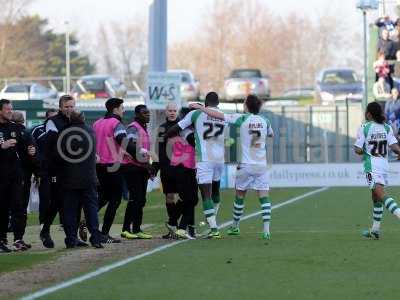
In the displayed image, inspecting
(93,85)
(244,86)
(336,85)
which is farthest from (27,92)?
(336,85)

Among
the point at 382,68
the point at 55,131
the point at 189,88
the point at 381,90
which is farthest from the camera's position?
the point at 189,88

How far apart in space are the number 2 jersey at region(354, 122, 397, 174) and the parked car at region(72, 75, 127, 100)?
39.9 metres

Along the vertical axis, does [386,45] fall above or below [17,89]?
above

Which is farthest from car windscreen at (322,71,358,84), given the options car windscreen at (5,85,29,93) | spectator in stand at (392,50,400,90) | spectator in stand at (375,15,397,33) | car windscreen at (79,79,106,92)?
spectator in stand at (375,15,397,33)

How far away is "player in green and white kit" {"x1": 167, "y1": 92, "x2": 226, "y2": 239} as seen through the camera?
16844 mm

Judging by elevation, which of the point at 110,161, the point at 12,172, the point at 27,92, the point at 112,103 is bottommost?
the point at 12,172

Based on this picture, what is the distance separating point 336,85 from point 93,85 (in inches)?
515

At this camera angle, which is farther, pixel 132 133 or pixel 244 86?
pixel 244 86

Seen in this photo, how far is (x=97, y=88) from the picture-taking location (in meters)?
58.2

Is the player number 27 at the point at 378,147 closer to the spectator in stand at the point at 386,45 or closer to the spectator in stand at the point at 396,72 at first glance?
the spectator in stand at the point at 396,72

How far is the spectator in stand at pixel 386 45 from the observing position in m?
42.7

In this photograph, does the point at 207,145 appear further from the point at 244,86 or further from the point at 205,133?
the point at 244,86

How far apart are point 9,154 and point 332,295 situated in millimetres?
6516

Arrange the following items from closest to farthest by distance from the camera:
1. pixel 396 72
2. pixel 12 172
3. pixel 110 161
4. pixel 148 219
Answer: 1. pixel 12 172
2. pixel 110 161
3. pixel 148 219
4. pixel 396 72
